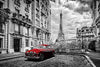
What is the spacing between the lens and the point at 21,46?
23.8 meters

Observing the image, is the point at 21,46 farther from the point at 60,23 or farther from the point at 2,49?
the point at 60,23

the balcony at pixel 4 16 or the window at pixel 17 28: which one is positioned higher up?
the balcony at pixel 4 16

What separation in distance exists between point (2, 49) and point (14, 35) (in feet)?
14.0

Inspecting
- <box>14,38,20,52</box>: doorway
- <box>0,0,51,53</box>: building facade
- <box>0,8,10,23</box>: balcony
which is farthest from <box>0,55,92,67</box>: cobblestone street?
<box>14,38,20,52</box>: doorway

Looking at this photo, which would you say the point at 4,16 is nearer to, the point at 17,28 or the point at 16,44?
the point at 17,28

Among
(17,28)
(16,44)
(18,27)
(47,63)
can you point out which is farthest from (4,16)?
(47,63)

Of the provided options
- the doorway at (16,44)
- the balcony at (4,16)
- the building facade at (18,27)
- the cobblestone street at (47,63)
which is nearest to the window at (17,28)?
the building facade at (18,27)

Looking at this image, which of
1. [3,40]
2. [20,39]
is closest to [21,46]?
[20,39]

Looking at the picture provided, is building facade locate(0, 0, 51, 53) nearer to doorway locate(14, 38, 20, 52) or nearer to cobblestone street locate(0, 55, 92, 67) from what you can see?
doorway locate(14, 38, 20, 52)

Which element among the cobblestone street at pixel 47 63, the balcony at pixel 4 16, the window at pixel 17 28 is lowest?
the cobblestone street at pixel 47 63

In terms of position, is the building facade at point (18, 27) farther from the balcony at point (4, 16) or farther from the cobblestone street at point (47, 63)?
the cobblestone street at point (47, 63)

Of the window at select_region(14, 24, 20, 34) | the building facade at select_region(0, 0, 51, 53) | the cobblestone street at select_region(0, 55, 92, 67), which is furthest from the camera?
the window at select_region(14, 24, 20, 34)

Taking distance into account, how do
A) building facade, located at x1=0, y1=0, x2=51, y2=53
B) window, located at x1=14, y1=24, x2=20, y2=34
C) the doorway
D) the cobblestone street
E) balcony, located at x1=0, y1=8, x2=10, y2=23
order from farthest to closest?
the doorway, window, located at x1=14, y1=24, x2=20, y2=34, building facade, located at x1=0, y1=0, x2=51, y2=53, balcony, located at x1=0, y1=8, x2=10, y2=23, the cobblestone street

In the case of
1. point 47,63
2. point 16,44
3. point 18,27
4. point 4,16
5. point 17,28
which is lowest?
point 47,63
